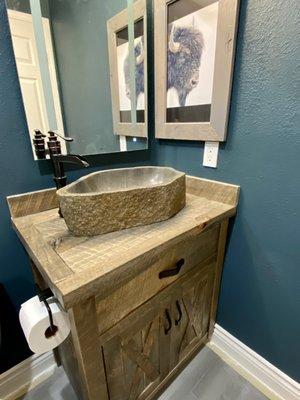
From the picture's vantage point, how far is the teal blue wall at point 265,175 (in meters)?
0.70

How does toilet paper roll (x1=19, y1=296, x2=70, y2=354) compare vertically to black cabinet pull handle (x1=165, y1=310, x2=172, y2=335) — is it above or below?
above

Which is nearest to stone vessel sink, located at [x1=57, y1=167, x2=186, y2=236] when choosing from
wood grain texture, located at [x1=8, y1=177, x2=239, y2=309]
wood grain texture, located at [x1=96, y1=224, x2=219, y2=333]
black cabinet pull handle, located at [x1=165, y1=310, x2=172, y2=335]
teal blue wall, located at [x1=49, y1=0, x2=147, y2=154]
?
wood grain texture, located at [x1=8, y1=177, x2=239, y2=309]

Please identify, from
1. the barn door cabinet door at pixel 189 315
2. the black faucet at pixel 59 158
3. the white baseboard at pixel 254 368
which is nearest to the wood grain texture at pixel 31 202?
the black faucet at pixel 59 158

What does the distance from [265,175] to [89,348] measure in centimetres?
80

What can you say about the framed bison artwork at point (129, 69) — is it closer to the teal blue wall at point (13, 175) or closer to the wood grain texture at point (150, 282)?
the teal blue wall at point (13, 175)

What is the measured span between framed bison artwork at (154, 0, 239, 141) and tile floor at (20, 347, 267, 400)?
1.13 meters

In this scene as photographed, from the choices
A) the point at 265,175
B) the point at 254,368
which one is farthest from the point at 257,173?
the point at 254,368

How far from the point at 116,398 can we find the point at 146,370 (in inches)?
5.1

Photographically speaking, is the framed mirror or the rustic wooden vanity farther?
the framed mirror

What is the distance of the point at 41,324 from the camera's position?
58 centimetres

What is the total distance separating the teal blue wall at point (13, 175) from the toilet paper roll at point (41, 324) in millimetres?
322

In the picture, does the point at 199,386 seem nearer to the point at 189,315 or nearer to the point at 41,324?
the point at 189,315

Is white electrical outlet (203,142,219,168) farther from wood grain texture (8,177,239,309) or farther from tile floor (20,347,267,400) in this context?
tile floor (20,347,267,400)

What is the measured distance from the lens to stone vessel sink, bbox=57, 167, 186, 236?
604 millimetres
